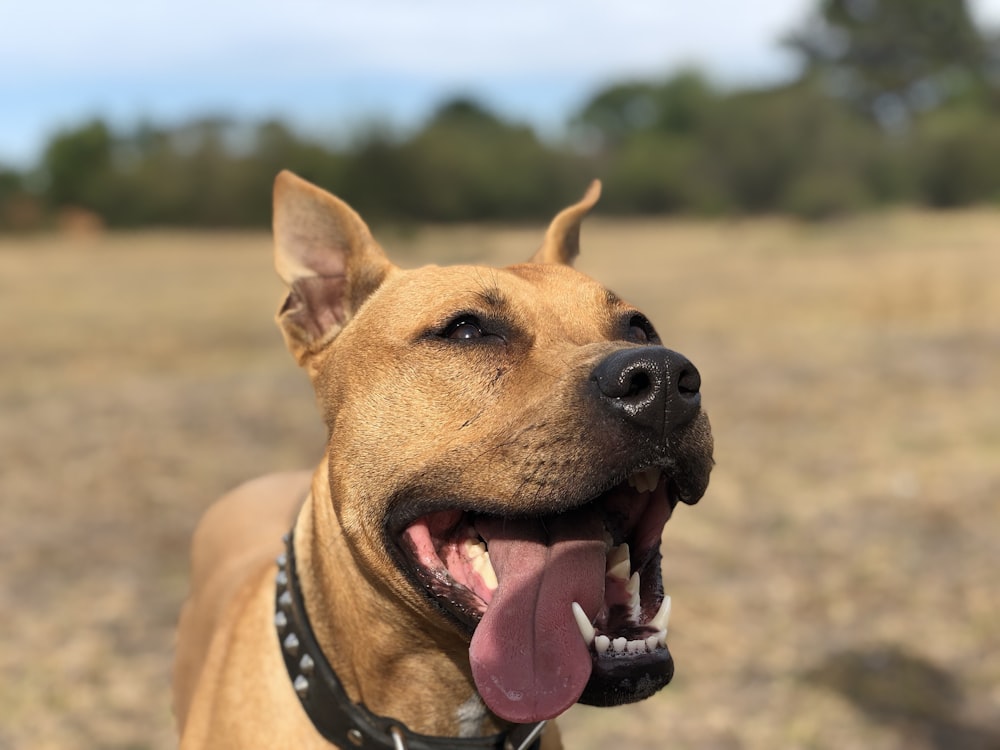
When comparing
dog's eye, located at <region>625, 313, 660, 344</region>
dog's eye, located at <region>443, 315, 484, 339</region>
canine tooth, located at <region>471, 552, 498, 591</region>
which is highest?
dog's eye, located at <region>443, 315, 484, 339</region>

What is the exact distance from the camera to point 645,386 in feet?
7.48

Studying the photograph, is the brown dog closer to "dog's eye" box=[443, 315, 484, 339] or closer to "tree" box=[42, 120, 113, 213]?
"dog's eye" box=[443, 315, 484, 339]

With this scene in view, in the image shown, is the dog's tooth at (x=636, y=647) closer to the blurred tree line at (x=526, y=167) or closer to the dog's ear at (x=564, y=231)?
the dog's ear at (x=564, y=231)

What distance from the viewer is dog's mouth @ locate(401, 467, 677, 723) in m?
2.33

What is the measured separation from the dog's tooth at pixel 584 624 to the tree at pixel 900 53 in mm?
55521

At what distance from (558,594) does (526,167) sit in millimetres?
34691

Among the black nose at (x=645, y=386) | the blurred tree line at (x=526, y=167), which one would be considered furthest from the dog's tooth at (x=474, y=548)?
the blurred tree line at (x=526, y=167)

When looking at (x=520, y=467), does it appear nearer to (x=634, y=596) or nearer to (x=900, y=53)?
(x=634, y=596)

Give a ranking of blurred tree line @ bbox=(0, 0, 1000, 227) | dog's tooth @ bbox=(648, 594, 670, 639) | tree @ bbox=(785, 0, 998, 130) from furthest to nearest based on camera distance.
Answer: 1. tree @ bbox=(785, 0, 998, 130)
2. blurred tree line @ bbox=(0, 0, 1000, 227)
3. dog's tooth @ bbox=(648, 594, 670, 639)

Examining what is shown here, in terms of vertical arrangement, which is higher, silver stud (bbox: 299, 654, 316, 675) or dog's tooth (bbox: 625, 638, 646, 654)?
dog's tooth (bbox: 625, 638, 646, 654)

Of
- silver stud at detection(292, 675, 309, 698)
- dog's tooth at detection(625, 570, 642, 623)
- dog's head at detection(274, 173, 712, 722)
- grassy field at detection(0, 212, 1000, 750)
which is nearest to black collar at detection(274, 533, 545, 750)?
silver stud at detection(292, 675, 309, 698)

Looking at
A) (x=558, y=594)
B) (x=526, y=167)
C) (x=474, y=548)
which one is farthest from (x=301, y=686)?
(x=526, y=167)

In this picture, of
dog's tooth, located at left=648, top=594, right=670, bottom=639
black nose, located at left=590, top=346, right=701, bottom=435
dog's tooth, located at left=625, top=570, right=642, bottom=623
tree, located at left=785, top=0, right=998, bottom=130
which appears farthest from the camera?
tree, located at left=785, top=0, right=998, bottom=130

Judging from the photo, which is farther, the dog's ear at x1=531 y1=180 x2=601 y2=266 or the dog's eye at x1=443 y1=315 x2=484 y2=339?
the dog's ear at x1=531 y1=180 x2=601 y2=266
